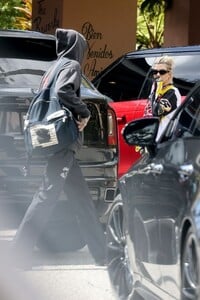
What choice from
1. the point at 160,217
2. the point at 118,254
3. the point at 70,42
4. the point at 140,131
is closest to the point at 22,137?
the point at 70,42

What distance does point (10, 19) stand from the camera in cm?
2239

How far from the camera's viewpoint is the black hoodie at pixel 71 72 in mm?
6531

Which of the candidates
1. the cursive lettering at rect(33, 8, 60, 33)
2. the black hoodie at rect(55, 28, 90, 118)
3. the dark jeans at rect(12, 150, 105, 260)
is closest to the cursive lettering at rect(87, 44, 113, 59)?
the cursive lettering at rect(33, 8, 60, 33)

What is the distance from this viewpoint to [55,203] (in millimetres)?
6680

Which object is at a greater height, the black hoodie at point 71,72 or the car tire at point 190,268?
the black hoodie at point 71,72

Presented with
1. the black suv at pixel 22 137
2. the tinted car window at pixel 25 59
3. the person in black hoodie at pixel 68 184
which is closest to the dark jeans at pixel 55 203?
the person in black hoodie at pixel 68 184

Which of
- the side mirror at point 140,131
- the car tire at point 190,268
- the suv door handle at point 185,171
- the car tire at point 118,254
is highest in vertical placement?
the side mirror at point 140,131

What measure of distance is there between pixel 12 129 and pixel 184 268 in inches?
116

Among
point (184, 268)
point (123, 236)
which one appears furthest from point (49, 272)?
point (184, 268)

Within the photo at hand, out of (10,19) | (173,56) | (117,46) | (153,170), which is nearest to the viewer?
(153,170)

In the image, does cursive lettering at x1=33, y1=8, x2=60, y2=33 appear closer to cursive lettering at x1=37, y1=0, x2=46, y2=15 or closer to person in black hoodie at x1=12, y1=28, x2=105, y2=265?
cursive lettering at x1=37, y1=0, x2=46, y2=15

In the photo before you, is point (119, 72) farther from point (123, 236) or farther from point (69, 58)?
point (123, 236)

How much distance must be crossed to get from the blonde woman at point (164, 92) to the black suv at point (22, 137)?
4.04 feet

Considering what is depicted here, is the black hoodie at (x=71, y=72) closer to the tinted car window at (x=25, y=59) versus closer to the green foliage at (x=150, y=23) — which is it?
the tinted car window at (x=25, y=59)
